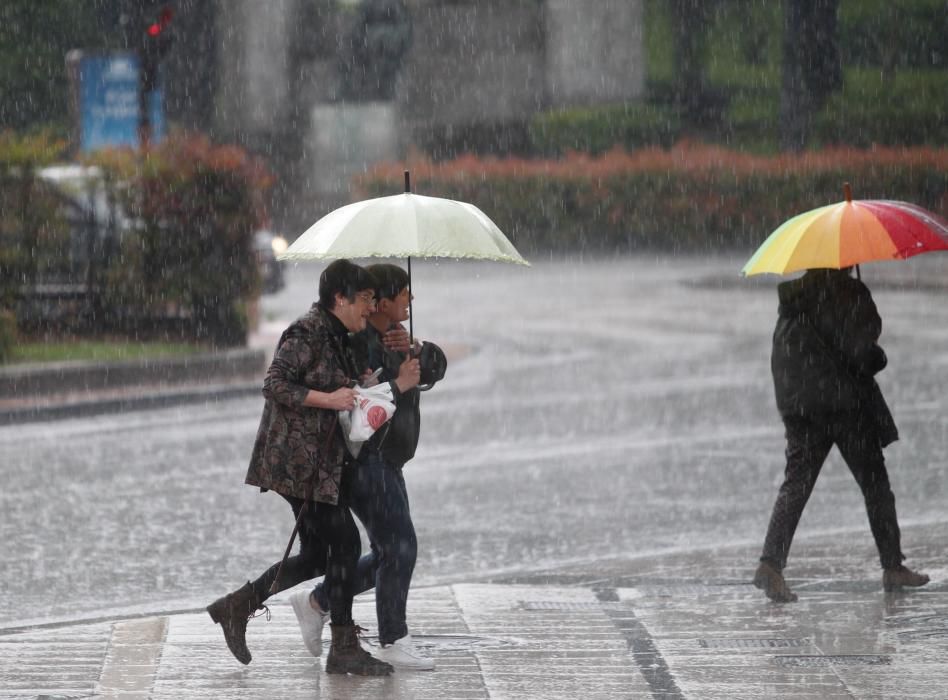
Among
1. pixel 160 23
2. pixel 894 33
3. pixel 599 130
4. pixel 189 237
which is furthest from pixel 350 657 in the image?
pixel 894 33

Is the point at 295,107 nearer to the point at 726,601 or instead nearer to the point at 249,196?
the point at 249,196

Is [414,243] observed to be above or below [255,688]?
above

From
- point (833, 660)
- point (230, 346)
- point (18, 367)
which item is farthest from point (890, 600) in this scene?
point (230, 346)

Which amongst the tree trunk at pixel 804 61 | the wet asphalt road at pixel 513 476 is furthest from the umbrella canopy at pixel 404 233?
the tree trunk at pixel 804 61

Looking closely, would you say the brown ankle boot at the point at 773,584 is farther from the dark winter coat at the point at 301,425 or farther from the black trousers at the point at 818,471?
the dark winter coat at the point at 301,425

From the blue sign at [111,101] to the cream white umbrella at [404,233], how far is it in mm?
Result: 15531

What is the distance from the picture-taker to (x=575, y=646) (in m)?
7.39

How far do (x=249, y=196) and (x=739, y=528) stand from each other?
417 inches

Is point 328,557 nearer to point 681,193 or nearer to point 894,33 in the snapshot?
point 681,193

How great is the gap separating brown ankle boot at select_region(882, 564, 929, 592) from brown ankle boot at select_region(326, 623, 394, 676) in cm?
268

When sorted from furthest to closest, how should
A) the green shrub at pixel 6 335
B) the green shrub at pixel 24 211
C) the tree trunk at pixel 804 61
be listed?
the tree trunk at pixel 804 61 < the green shrub at pixel 24 211 < the green shrub at pixel 6 335

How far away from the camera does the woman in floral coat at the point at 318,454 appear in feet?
21.7

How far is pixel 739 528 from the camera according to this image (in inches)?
412

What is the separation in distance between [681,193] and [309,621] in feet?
102
